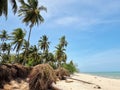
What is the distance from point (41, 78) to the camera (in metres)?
18.1

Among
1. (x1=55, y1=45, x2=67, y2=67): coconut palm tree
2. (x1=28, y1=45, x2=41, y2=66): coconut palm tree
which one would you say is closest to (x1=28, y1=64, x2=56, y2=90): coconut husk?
(x1=28, y1=45, x2=41, y2=66): coconut palm tree

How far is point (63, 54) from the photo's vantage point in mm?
65188

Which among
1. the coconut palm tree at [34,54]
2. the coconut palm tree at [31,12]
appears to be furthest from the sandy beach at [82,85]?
the coconut palm tree at [34,54]

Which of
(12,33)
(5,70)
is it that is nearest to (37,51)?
(12,33)

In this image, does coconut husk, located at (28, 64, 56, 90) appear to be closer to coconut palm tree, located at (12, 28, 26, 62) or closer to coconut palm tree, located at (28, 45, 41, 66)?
coconut palm tree, located at (12, 28, 26, 62)

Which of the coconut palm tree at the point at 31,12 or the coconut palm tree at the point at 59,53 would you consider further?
the coconut palm tree at the point at 59,53

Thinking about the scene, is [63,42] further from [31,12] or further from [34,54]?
[31,12]

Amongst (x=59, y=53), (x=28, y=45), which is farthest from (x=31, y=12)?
(x=59, y=53)

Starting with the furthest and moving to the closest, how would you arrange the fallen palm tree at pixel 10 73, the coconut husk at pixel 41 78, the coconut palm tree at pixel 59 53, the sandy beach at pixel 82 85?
the coconut palm tree at pixel 59 53 < the sandy beach at pixel 82 85 < the fallen palm tree at pixel 10 73 < the coconut husk at pixel 41 78

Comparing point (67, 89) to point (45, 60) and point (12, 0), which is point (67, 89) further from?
point (45, 60)

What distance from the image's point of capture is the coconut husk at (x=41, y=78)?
18.0 meters

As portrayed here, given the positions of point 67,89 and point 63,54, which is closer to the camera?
point 67,89

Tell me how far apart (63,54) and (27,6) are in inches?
1188

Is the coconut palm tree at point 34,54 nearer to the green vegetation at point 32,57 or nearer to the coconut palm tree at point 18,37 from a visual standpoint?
the green vegetation at point 32,57
